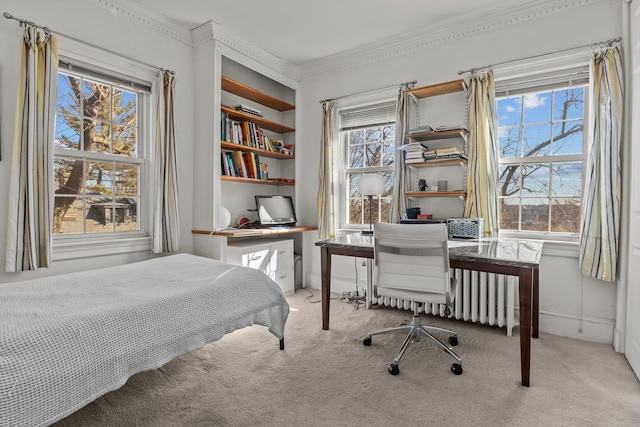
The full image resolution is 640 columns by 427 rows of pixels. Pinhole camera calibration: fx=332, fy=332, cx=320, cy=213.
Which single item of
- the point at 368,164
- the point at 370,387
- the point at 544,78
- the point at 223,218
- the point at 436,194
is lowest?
the point at 370,387

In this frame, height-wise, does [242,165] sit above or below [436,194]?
above

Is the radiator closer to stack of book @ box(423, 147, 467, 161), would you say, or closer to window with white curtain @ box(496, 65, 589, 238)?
window with white curtain @ box(496, 65, 589, 238)

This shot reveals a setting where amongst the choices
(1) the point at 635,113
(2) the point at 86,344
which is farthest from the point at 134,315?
(1) the point at 635,113

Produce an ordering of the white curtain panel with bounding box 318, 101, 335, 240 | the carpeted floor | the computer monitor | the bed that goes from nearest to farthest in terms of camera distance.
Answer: the bed
the carpeted floor
the computer monitor
the white curtain panel with bounding box 318, 101, 335, 240

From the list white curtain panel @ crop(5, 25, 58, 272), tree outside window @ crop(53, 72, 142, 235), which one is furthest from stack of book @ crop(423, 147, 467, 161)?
white curtain panel @ crop(5, 25, 58, 272)

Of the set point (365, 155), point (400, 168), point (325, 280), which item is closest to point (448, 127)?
point (400, 168)

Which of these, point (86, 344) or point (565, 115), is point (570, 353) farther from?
point (86, 344)

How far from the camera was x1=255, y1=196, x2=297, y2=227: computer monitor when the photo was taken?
12.5 ft

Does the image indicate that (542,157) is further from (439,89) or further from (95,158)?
(95,158)

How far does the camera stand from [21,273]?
235cm

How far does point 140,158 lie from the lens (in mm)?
3129

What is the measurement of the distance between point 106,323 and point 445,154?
2.85 m

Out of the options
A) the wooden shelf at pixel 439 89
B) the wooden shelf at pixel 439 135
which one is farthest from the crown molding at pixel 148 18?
the wooden shelf at pixel 439 135

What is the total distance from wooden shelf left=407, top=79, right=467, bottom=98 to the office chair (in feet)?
5.62
